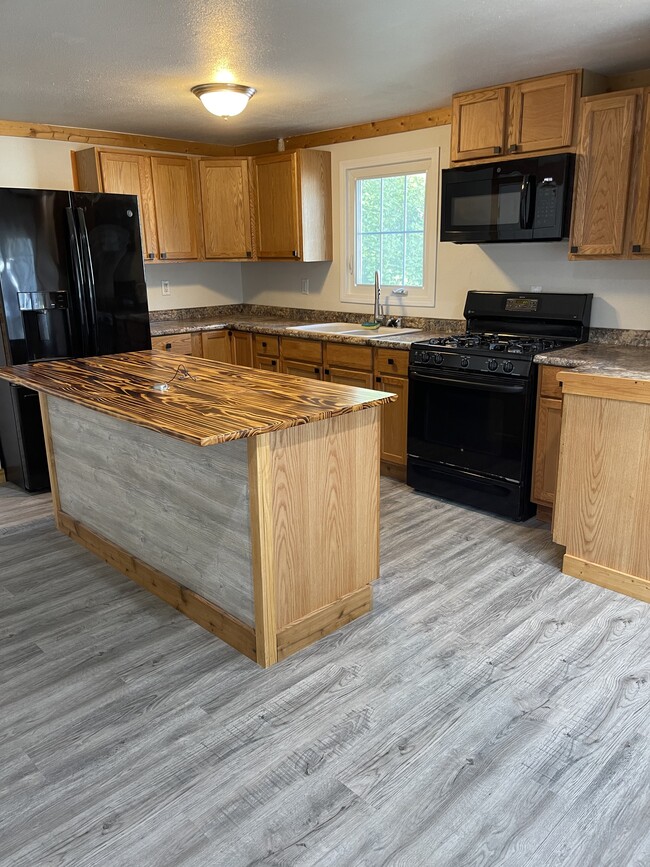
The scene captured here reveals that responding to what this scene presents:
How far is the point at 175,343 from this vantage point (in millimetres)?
5016

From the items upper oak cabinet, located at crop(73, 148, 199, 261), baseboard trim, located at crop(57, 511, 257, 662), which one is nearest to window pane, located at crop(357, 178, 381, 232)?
upper oak cabinet, located at crop(73, 148, 199, 261)

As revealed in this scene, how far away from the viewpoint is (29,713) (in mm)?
2133

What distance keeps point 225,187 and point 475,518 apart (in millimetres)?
3382

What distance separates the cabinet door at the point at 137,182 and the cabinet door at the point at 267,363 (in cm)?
113

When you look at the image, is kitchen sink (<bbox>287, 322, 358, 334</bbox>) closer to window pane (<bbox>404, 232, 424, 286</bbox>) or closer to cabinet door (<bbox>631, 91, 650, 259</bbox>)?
window pane (<bbox>404, 232, 424, 286</bbox>)

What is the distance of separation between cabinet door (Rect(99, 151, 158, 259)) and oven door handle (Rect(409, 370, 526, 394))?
234cm

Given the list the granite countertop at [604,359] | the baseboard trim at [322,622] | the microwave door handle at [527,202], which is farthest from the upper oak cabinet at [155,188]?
the baseboard trim at [322,622]

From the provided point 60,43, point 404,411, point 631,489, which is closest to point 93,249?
point 60,43

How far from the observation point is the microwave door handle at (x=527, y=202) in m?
3.48

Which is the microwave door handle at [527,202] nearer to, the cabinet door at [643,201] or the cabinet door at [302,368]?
the cabinet door at [643,201]

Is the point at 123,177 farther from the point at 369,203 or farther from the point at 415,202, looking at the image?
the point at 415,202

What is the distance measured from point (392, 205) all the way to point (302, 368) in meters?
1.35

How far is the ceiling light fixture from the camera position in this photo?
3559mm

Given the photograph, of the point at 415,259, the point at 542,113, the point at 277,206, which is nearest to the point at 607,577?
the point at 542,113
